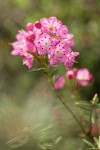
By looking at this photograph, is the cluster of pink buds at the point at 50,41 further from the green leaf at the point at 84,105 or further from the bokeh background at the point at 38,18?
the bokeh background at the point at 38,18

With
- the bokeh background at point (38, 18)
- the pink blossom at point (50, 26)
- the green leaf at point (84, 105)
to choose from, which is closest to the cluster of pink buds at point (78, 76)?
the green leaf at point (84, 105)

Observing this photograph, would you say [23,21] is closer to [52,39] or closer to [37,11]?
[37,11]

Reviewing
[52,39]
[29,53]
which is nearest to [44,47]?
[52,39]

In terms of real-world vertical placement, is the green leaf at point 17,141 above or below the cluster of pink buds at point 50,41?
below

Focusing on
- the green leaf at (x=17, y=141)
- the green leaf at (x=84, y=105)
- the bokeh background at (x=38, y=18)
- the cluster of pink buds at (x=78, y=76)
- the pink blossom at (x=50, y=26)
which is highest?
the bokeh background at (x=38, y=18)

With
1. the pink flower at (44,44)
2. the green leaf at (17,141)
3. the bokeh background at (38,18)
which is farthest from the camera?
the bokeh background at (38,18)

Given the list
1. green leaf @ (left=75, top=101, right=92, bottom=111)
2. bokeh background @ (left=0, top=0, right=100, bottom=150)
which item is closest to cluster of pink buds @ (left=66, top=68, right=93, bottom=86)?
green leaf @ (left=75, top=101, right=92, bottom=111)

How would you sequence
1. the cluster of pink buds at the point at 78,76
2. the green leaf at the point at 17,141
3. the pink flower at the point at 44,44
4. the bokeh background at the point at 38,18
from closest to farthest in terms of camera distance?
1. the pink flower at the point at 44,44
2. the green leaf at the point at 17,141
3. the cluster of pink buds at the point at 78,76
4. the bokeh background at the point at 38,18

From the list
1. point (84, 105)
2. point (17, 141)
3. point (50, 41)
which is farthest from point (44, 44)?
point (17, 141)

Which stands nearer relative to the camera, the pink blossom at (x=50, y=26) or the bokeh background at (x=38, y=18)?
the pink blossom at (x=50, y=26)
